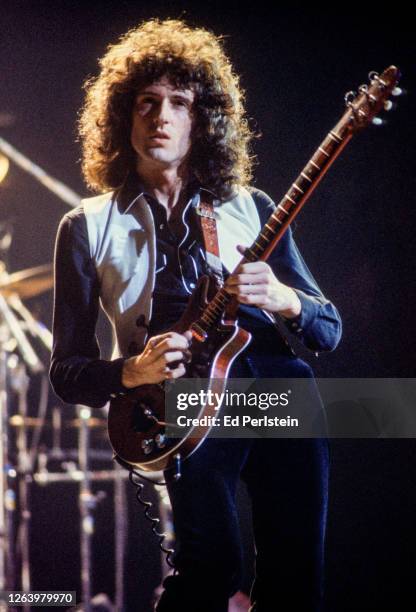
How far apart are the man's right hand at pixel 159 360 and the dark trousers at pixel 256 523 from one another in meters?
0.16

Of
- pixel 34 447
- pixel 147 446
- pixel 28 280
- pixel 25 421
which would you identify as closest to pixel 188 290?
pixel 147 446

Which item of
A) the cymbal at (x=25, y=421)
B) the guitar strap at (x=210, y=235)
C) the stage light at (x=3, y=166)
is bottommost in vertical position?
the cymbal at (x=25, y=421)

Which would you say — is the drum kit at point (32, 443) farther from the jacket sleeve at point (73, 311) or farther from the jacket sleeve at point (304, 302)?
the jacket sleeve at point (304, 302)

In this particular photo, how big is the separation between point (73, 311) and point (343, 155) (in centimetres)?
128

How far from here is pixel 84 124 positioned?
2.40m

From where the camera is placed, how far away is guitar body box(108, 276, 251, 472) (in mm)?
1726

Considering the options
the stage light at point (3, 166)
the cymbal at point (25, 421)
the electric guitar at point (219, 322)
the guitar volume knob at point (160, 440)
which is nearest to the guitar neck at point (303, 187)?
the electric guitar at point (219, 322)

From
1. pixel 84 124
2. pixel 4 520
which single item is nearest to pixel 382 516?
pixel 4 520

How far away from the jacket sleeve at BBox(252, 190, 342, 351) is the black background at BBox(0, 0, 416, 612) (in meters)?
0.69

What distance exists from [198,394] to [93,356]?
1.25 feet

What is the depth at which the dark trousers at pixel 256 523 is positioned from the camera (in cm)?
161

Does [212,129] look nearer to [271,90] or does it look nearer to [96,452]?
[271,90]

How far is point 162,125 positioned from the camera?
1.96 metres

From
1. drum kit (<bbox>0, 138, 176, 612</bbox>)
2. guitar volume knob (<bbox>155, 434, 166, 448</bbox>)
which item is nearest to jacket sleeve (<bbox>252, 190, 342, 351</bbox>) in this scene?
guitar volume knob (<bbox>155, 434, 166, 448</bbox>)
